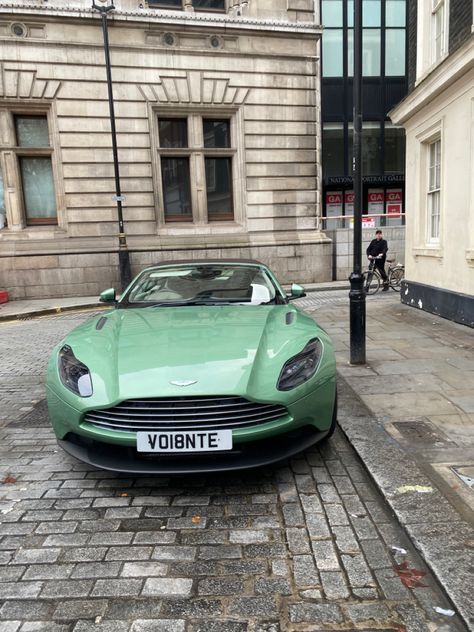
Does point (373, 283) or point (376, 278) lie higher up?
point (376, 278)

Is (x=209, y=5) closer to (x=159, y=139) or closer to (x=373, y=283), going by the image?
(x=159, y=139)

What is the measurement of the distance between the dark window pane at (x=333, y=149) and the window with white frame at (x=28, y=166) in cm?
1300

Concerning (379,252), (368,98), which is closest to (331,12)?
(368,98)

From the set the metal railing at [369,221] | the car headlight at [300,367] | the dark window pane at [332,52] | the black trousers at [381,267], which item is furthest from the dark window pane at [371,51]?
the car headlight at [300,367]

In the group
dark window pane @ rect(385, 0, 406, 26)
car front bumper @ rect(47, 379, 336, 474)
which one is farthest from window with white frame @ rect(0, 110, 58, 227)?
dark window pane @ rect(385, 0, 406, 26)

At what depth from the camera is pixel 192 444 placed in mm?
2676

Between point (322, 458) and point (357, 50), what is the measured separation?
452 centimetres

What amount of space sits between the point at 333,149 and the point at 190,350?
22198 millimetres

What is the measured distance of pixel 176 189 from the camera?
1712 cm

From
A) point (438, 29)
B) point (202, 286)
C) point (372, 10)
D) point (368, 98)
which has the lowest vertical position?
point (202, 286)

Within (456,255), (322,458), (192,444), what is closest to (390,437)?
(322,458)

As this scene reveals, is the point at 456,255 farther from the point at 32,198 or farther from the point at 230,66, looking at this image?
the point at 32,198

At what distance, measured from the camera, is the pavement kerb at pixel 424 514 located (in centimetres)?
208

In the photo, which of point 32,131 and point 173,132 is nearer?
point 32,131
